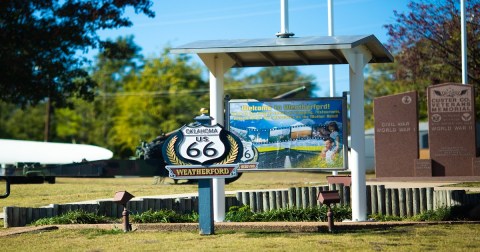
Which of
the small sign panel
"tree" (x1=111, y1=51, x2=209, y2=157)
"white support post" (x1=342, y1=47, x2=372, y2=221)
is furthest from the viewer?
"tree" (x1=111, y1=51, x2=209, y2=157)

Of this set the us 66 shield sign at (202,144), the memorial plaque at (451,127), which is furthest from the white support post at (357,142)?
the memorial plaque at (451,127)

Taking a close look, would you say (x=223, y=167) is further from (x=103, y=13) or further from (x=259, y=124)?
(x=103, y=13)

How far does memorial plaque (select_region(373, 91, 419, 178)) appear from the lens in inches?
1256

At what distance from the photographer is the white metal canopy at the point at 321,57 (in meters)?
15.3

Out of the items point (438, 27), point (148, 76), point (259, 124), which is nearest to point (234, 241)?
point (259, 124)

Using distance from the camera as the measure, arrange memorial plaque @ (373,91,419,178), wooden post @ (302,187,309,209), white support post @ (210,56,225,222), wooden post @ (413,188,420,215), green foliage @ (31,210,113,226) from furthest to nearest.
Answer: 1. memorial plaque @ (373,91,419,178)
2. wooden post @ (302,187,309,209)
3. wooden post @ (413,188,420,215)
4. green foliage @ (31,210,113,226)
5. white support post @ (210,56,225,222)

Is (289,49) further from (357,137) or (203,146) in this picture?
(203,146)

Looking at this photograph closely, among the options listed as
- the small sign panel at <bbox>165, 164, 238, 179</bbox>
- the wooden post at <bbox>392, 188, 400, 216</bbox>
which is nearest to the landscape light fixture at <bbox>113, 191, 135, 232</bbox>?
the small sign panel at <bbox>165, 164, 238, 179</bbox>

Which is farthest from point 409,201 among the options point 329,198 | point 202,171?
point 202,171

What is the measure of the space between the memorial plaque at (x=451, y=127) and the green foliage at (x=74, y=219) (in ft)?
56.6

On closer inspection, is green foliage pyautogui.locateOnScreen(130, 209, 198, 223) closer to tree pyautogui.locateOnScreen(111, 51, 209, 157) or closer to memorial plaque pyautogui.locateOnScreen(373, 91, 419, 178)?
memorial plaque pyautogui.locateOnScreen(373, 91, 419, 178)

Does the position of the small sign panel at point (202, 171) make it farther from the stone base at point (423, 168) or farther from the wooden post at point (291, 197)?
the stone base at point (423, 168)

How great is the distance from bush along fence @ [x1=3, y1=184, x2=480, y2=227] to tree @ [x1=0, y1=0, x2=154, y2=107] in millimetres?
2318

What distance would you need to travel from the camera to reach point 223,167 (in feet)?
46.5
